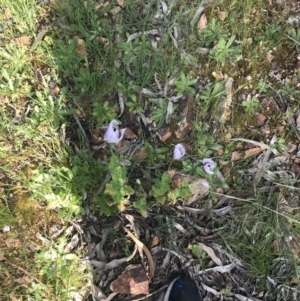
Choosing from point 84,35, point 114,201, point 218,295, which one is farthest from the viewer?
point 84,35

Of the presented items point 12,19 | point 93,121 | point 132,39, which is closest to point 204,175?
point 93,121

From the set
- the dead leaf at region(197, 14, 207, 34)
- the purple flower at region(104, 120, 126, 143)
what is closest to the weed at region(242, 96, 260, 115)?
the dead leaf at region(197, 14, 207, 34)

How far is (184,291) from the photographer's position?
215cm

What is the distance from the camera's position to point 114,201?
2104 millimetres

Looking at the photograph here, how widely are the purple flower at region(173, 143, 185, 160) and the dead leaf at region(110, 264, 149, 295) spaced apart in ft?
1.98

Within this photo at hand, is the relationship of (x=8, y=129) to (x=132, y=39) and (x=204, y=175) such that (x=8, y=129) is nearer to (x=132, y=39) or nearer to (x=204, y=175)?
(x=132, y=39)

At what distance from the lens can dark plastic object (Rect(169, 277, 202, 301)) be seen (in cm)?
214

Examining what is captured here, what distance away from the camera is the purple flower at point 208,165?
7.37 ft

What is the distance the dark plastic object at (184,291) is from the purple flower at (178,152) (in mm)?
625

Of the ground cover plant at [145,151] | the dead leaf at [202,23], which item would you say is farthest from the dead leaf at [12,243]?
the dead leaf at [202,23]

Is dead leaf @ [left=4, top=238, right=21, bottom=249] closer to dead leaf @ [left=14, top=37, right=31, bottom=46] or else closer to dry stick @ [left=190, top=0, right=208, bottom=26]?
dead leaf @ [left=14, top=37, right=31, bottom=46]

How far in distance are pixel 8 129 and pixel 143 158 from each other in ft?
2.40

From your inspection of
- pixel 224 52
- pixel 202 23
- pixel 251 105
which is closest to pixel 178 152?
pixel 251 105

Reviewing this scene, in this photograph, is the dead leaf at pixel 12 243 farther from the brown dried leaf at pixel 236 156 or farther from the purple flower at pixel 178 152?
the brown dried leaf at pixel 236 156
